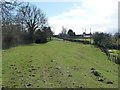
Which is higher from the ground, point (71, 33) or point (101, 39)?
point (71, 33)

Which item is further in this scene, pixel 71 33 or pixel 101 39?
pixel 71 33

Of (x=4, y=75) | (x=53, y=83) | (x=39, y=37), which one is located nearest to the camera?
(x=53, y=83)

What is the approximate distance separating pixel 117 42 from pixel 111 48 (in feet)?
16.6

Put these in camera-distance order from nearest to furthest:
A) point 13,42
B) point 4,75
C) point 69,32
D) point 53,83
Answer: point 53,83 → point 4,75 → point 13,42 → point 69,32

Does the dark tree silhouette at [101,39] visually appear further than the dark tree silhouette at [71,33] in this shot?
No

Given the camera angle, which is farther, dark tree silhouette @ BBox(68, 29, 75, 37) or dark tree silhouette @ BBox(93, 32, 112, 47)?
dark tree silhouette @ BBox(68, 29, 75, 37)

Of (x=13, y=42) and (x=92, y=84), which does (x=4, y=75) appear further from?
(x=13, y=42)

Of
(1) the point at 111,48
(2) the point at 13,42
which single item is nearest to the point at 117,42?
(1) the point at 111,48

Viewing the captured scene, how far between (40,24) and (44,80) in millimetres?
78991

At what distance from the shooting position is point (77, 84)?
15.8m

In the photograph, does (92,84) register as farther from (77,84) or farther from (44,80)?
(44,80)

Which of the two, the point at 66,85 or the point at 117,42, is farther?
the point at 117,42

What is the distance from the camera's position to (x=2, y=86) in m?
14.5

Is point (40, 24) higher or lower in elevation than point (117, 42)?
higher
